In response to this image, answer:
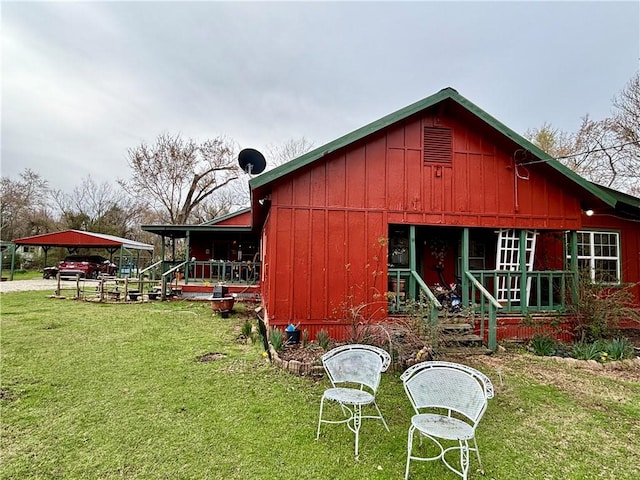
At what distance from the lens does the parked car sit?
22.8 m

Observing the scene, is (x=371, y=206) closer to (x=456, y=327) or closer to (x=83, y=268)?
(x=456, y=327)

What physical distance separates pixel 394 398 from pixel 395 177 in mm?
4646

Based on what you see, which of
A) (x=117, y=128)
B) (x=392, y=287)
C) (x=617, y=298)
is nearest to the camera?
(x=617, y=298)

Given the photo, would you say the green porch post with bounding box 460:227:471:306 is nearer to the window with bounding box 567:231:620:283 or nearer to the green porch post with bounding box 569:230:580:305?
the green porch post with bounding box 569:230:580:305

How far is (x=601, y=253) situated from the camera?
31.4 feet

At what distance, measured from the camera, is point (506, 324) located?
766 centimetres

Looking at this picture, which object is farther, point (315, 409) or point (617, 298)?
point (617, 298)

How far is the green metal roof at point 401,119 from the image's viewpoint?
6.55 metres

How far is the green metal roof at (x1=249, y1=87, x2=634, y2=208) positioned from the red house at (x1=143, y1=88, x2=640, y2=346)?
23 millimetres

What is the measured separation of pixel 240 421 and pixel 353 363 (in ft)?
4.70

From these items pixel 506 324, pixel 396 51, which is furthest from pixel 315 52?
pixel 506 324

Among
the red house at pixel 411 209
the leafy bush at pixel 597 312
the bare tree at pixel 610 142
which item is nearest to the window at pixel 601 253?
the red house at pixel 411 209

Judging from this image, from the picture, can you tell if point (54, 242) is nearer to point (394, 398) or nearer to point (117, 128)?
point (117, 128)

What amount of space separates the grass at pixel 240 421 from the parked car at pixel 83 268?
63.6ft
